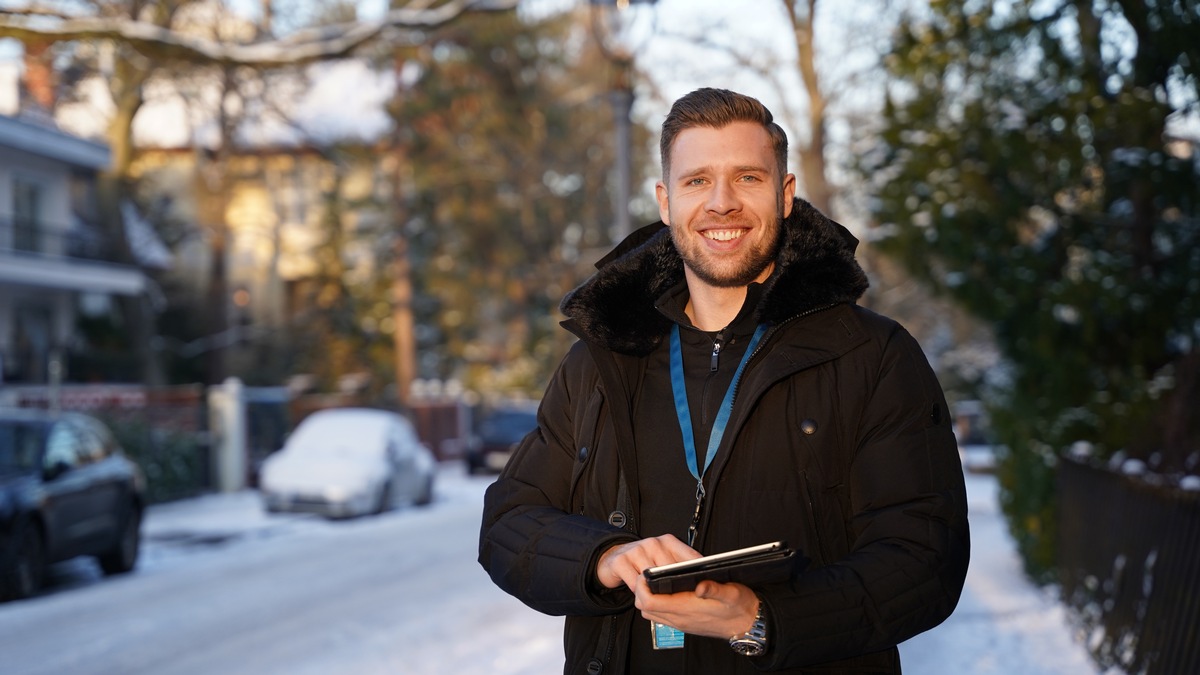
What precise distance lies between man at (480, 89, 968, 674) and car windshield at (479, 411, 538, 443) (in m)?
29.6

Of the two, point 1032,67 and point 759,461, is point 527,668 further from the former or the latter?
point 759,461

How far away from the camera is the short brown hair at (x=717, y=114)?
115 inches

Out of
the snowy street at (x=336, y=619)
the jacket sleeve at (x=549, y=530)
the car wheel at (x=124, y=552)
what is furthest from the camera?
the car wheel at (x=124, y=552)

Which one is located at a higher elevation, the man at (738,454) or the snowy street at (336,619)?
the man at (738,454)

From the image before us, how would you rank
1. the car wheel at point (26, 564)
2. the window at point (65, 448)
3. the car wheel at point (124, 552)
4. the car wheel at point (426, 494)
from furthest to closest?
the car wheel at point (426, 494) < the car wheel at point (124, 552) < the window at point (65, 448) < the car wheel at point (26, 564)

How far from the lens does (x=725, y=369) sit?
2.95 m

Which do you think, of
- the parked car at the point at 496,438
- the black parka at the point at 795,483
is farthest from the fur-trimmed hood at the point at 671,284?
the parked car at the point at 496,438

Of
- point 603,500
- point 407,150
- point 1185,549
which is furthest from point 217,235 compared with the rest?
point 603,500

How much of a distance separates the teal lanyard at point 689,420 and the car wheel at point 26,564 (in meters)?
11.5

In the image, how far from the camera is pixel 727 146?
2936 mm

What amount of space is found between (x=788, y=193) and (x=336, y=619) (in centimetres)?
950

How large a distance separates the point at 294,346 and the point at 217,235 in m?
6.68

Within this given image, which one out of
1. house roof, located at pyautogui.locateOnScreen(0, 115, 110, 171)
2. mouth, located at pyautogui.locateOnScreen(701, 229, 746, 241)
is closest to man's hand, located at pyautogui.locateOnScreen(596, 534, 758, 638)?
mouth, located at pyautogui.locateOnScreen(701, 229, 746, 241)

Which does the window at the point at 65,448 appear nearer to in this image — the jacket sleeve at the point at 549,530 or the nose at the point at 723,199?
the jacket sleeve at the point at 549,530
